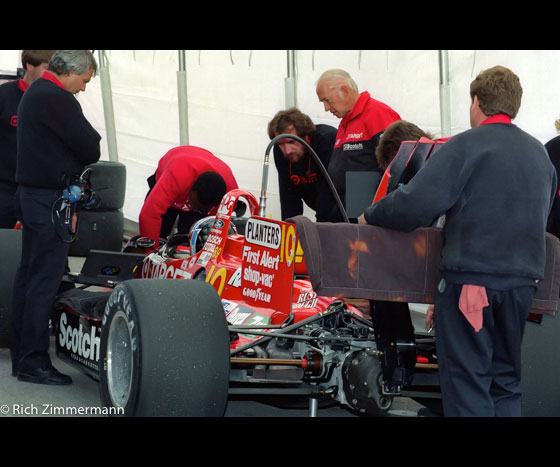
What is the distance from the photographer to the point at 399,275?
2.95 metres

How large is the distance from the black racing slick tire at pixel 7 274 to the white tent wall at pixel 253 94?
3.12 meters

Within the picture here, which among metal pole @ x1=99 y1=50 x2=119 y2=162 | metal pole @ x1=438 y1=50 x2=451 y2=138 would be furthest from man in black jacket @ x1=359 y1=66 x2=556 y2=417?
metal pole @ x1=99 y1=50 x2=119 y2=162

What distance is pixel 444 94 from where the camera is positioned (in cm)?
584

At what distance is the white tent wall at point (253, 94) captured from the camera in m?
5.48

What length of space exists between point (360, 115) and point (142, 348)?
2959 millimetres

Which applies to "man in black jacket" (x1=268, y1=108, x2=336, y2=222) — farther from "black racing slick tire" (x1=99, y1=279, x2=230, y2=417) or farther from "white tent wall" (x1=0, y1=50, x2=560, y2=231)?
"black racing slick tire" (x1=99, y1=279, x2=230, y2=417)

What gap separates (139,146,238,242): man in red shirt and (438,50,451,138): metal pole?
5.42 feet

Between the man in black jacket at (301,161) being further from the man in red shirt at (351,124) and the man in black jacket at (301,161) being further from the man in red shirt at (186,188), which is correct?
the man in red shirt at (186,188)

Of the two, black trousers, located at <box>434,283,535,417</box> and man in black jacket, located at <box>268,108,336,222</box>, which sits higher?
man in black jacket, located at <box>268,108,336,222</box>

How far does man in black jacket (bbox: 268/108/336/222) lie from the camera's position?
5516 millimetres

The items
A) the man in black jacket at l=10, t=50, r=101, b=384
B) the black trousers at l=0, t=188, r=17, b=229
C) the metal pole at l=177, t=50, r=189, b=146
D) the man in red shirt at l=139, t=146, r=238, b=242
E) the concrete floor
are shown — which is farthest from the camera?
the metal pole at l=177, t=50, r=189, b=146

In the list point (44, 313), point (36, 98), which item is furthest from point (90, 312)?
point (36, 98)

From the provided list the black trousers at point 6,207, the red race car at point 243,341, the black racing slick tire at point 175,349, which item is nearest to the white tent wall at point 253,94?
the red race car at point 243,341
